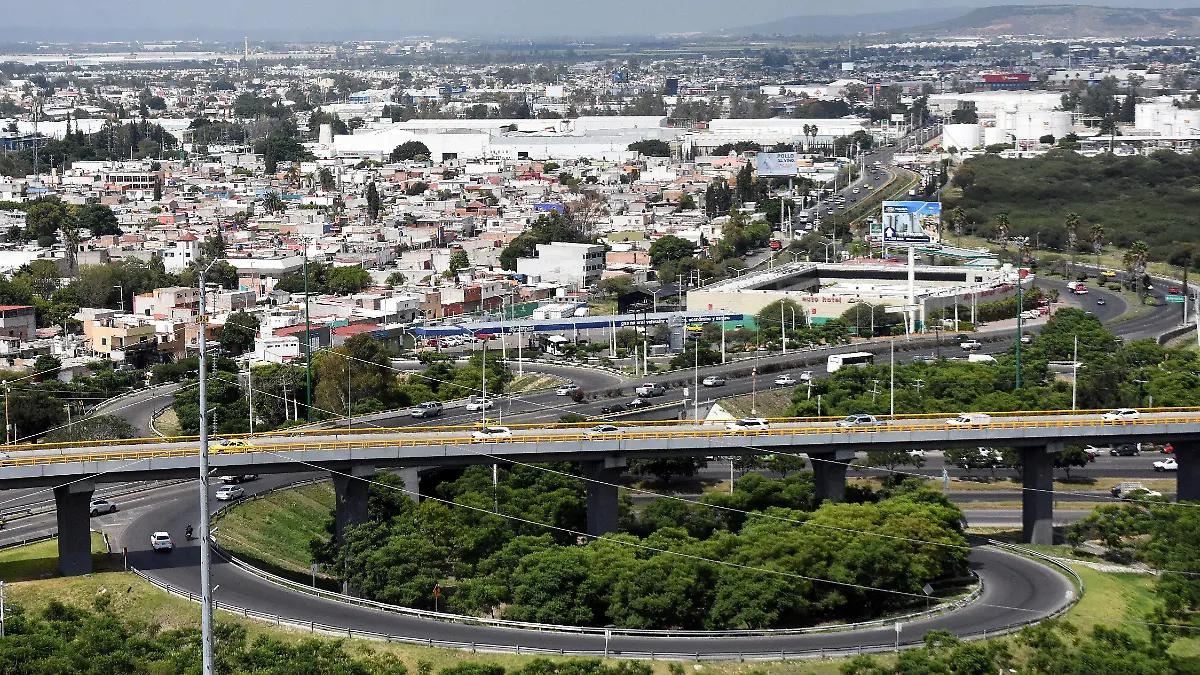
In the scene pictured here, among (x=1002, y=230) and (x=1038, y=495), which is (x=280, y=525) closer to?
(x=1038, y=495)

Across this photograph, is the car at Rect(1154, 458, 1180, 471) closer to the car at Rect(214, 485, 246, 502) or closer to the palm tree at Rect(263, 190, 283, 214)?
the car at Rect(214, 485, 246, 502)

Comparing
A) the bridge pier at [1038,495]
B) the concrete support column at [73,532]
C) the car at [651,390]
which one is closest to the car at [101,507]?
the concrete support column at [73,532]

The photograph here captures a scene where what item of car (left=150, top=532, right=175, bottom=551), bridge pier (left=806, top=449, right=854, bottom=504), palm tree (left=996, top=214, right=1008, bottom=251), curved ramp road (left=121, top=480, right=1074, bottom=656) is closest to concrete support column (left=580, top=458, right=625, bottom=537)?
bridge pier (left=806, top=449, right=854, bottom=504)

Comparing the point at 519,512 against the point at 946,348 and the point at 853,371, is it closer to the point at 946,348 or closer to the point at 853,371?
the point at 853,371

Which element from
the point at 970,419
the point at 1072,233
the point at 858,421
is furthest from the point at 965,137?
the point at 858,421

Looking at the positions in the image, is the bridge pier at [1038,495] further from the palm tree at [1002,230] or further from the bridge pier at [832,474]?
the palm tree at [1002,230]

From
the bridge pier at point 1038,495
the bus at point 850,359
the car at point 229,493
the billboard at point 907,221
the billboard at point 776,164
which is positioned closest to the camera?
the bridge pier at point 1038,495
